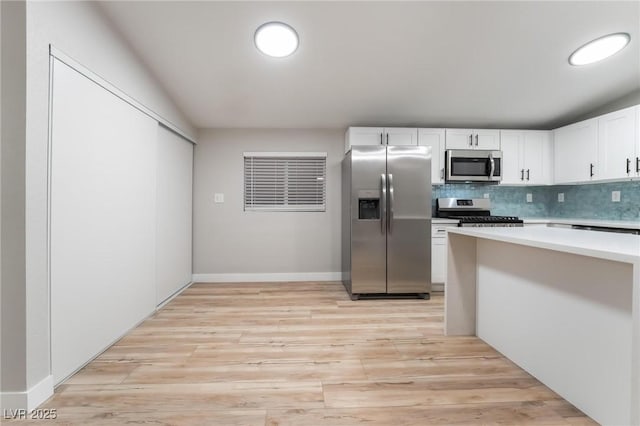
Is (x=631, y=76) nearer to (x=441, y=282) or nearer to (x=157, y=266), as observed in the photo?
(x=441, y=282)

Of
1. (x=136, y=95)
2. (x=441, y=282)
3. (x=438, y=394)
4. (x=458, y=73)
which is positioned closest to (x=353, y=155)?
(x=458, y=73)

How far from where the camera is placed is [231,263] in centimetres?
384

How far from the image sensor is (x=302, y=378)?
1641mm

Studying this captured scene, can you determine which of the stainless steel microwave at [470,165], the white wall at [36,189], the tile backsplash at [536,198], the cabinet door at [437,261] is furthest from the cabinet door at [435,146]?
the white wall at [36,189]

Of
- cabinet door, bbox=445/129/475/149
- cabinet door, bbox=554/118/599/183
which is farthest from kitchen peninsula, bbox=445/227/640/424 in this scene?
cabinet door, bbox=554/118/599/183

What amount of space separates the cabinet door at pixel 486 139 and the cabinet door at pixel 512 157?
9 centimetres

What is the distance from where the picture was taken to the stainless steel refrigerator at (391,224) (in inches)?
123

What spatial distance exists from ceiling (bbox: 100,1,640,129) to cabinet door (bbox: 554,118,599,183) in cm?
28

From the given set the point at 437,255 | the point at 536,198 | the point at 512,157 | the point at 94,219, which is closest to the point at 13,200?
the point at 94,219

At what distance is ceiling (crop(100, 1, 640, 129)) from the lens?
2.08 meters

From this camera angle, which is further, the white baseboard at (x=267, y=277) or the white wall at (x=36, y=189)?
the white baseboard at (x=267, y=277)

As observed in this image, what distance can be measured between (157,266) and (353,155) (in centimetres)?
242

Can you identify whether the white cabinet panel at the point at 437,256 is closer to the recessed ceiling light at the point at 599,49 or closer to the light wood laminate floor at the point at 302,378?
the light wood laminate floor at the point at 302,378

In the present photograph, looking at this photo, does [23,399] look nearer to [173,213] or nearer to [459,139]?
[173,213]
